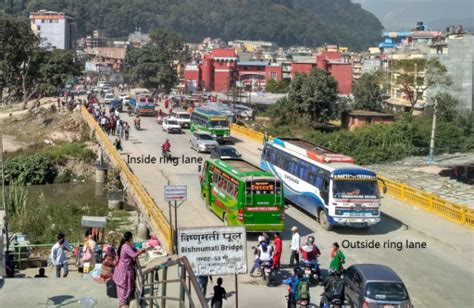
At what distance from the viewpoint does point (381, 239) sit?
23.8 m

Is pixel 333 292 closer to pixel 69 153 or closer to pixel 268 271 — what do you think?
pixel 268 271

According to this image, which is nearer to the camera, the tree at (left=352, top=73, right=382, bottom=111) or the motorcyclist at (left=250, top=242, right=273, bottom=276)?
the motorcyclist at (left=250, top=242, right=273, bottom=276)

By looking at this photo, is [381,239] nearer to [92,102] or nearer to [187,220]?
[187,220]

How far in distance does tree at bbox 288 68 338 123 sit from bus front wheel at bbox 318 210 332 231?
45.9 m

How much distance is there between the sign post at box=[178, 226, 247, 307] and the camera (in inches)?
496

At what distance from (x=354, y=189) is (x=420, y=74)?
165 ft

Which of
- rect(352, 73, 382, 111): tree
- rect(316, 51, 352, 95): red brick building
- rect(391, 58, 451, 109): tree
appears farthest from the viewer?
rect(316, 51, 352, 95): red brick building

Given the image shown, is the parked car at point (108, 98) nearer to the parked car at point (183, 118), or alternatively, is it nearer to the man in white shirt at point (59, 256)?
the parked car at point (183, 118)

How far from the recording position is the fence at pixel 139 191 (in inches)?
880

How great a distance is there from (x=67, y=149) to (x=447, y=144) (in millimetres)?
29028

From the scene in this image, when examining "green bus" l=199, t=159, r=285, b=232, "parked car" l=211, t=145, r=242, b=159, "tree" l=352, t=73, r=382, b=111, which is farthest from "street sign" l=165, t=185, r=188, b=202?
"tree" l=352, t=73, r=382, b=111

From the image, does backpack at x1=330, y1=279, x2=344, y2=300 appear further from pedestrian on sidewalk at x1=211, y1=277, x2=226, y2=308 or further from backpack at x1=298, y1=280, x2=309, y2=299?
pedestrian on sidewalk at x1=211, y1=277, x2=226, y2=308

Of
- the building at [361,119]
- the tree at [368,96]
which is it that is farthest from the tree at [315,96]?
the tree at [368,96]

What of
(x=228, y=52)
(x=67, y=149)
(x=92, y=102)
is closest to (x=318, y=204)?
(x=67, y=149)
